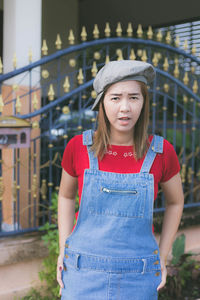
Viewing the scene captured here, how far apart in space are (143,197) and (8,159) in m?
1.75

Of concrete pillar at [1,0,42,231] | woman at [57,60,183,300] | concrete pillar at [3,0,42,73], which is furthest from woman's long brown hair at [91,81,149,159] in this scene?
concrete pillar at [3,0,42,73]

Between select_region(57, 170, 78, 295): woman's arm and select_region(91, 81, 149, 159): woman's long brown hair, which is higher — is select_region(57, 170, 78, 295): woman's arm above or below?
below

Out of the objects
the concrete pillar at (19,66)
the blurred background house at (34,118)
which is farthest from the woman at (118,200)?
the concrete pillar at (19,66)

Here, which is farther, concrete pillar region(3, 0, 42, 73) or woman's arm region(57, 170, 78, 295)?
concrete pillar region(3, 0, 42, 73)

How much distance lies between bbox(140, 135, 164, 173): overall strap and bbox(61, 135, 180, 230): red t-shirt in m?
0.02

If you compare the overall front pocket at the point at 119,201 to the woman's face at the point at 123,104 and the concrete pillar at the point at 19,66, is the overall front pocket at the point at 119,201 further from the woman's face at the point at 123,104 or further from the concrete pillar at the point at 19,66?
the concrete pillar at the point at 19,66

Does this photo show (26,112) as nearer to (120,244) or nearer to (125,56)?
(125,56)

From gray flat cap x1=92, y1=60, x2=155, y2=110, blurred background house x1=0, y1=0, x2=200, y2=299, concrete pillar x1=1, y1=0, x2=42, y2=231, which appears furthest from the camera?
concrete pillar x1=1, y1=0, x2=42, y2=231

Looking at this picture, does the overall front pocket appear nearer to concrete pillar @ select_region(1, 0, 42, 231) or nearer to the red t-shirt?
the red t-shirt

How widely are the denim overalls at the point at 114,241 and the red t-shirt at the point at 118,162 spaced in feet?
0.14

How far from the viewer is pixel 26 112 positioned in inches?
119

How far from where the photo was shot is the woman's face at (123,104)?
153 centimetres

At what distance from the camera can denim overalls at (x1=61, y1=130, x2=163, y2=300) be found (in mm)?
1519


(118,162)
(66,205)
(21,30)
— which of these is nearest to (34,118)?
(21,30)
